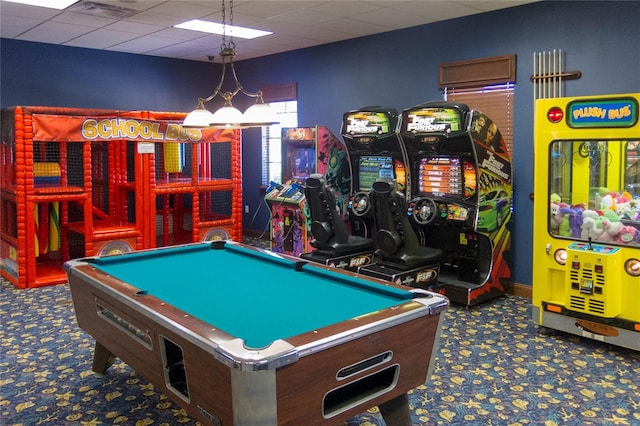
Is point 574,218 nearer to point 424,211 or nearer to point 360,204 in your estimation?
point 424,211

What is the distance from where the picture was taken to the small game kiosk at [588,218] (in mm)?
3842

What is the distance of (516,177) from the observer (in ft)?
17.8

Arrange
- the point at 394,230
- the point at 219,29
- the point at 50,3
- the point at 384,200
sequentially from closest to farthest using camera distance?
the point at 384,200 < the point at 394,230 < the point at 50,3 < the point at 219,29

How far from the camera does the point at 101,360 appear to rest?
3.54 meters

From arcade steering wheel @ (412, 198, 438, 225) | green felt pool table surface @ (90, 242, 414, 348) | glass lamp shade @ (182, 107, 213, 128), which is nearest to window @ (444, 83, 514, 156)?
arcade steering wheel @ (412, 198, 438, 225)

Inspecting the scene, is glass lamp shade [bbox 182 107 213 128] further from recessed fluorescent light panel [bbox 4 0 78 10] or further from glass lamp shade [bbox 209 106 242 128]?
recessed fluorescent light panel [bbox 4 0 78 10]

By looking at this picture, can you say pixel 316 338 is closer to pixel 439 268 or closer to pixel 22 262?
pixel 439 268

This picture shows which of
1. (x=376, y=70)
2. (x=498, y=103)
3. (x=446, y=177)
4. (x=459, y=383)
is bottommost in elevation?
(x=459, y=383)

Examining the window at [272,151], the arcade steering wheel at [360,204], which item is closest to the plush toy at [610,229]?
the arcade steering wheel at [360,204]

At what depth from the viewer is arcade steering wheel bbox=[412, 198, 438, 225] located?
505 centimetres

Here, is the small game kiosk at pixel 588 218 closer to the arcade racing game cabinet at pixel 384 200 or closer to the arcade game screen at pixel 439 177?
the arcade game screen at pixel 439 177

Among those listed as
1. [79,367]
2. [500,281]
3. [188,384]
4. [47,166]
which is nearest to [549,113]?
[500,281]

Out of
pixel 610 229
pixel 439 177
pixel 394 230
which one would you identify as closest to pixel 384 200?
pixel 394 230

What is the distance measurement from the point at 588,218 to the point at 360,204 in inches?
90.2
